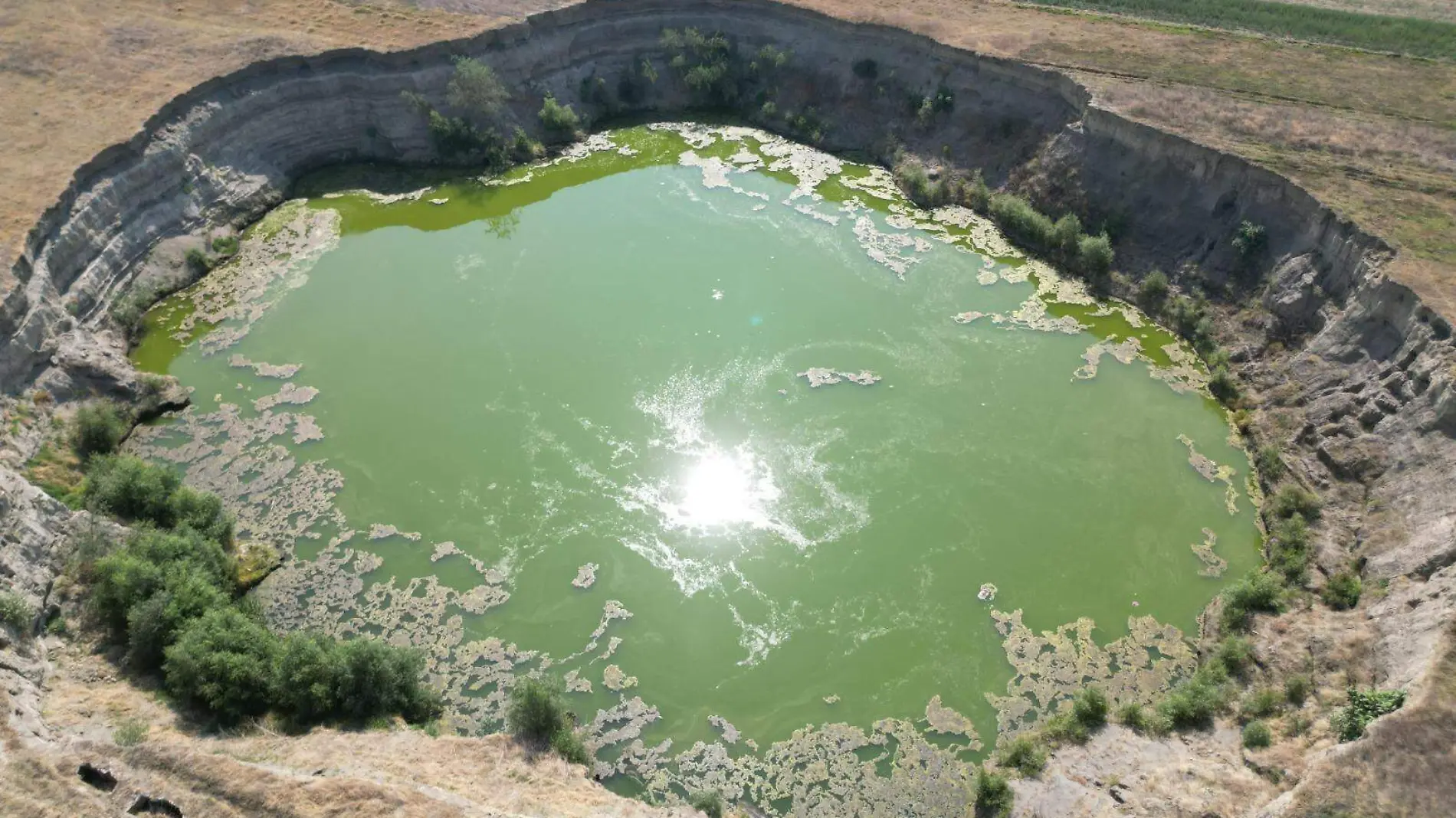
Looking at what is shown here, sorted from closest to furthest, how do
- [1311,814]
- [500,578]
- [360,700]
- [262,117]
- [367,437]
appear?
[1311,814] → [360,700] → [500,578] → [367,437] → [262,117]

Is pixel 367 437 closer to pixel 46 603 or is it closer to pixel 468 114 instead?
pixel 46 603

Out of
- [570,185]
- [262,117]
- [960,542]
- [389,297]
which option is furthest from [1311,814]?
[262,117]

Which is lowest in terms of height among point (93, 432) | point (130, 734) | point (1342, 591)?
point (1342, 591)

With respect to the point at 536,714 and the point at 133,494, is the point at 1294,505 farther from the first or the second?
the point at 133,494

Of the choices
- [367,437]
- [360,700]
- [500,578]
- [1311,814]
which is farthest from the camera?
[367,437]

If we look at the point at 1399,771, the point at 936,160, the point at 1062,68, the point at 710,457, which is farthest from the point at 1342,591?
the point at 1062,68

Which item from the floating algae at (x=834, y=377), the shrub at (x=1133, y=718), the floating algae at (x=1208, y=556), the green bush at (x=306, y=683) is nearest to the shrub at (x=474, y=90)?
the floating algae at (x=834, y=377)

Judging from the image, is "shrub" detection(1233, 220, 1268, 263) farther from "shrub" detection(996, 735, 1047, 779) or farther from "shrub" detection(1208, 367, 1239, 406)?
"shrub" detection(996, 735, 1047, 779)
